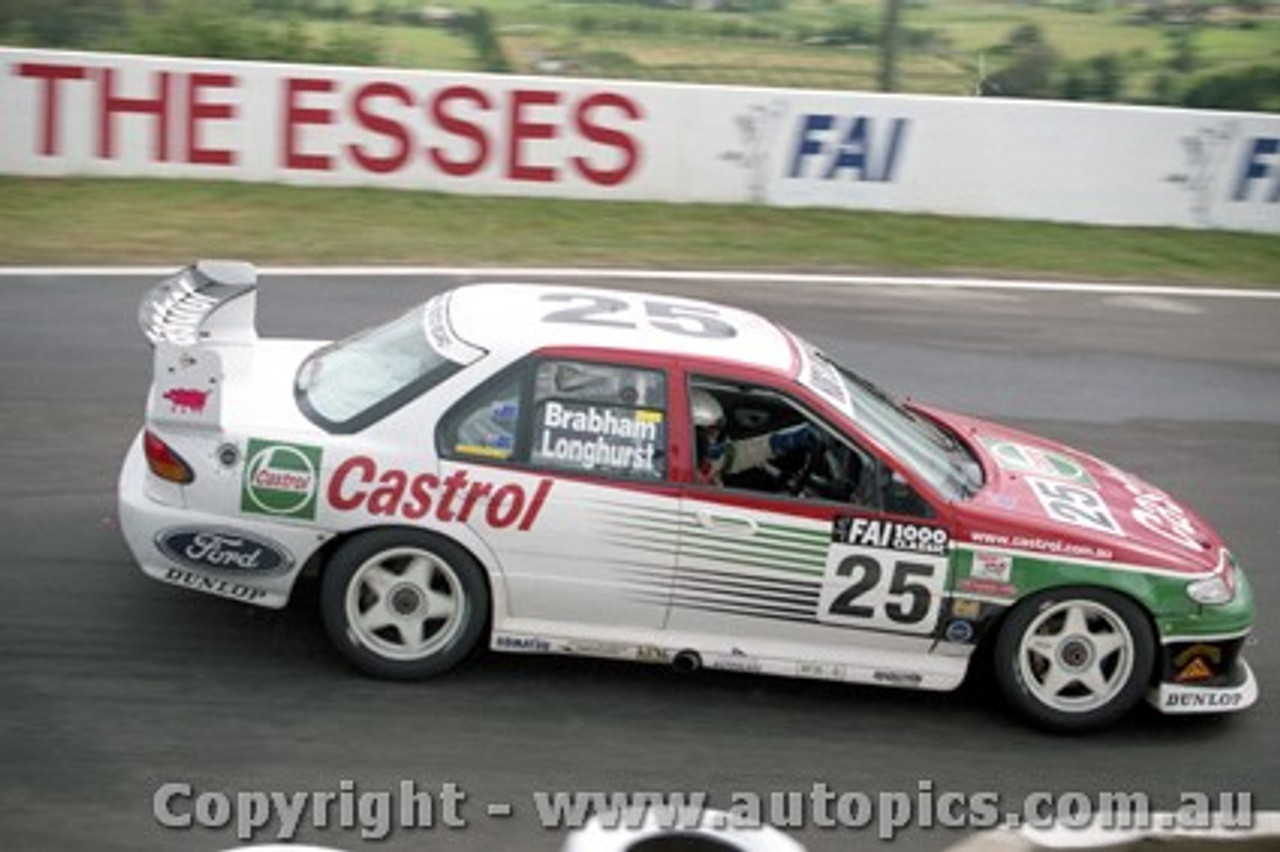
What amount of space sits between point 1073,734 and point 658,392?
206 centimetres

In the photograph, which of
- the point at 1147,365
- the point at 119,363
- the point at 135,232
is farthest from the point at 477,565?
the point at 135,232

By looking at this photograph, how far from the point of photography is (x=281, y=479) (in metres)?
7.72

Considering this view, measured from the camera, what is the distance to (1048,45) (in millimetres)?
18359

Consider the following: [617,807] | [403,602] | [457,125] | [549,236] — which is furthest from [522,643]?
[457,125]

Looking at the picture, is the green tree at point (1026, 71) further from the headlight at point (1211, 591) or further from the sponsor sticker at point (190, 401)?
the sponsor sticker at point (190, 401)

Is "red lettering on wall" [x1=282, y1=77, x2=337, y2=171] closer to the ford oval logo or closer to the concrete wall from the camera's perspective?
the concrete wall

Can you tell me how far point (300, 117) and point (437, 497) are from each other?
9125 millimetres

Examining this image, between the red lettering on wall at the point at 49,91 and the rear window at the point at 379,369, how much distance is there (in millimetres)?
8256

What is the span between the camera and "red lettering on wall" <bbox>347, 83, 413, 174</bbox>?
16172 mm

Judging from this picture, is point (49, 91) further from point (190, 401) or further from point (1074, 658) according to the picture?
point (1074, 658)

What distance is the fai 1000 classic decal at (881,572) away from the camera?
7719mm

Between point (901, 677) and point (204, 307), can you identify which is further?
point (204, 307)

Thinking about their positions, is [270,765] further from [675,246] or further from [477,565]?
[675,246]

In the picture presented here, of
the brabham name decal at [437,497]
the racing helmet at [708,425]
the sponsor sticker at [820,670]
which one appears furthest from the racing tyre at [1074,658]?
the brabham name decal at [437,497]
